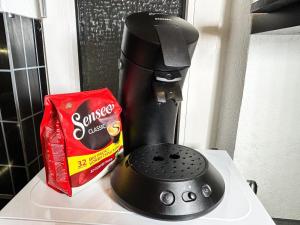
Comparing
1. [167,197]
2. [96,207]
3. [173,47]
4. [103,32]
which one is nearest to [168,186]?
[167,197]

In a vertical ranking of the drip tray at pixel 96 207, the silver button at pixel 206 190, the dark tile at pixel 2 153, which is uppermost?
the silver button at pixel 206 190

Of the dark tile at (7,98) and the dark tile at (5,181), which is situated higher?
the dark tile at (7,98)

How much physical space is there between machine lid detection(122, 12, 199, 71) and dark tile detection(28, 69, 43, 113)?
0.52 m

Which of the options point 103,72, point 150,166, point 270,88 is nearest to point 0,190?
point 103,72

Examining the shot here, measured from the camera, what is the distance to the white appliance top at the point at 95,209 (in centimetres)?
44

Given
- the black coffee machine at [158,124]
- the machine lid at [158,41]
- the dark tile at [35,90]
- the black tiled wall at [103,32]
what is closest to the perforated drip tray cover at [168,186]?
the black coffee machine at [158,124]

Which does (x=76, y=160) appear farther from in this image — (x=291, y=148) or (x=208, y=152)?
(x=291, y=148)

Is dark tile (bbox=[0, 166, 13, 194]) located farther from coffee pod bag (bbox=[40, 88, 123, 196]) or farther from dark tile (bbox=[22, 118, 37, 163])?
coffee pod bag (bbox=[40, 88, 123, 196])

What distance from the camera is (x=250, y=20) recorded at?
0.66m

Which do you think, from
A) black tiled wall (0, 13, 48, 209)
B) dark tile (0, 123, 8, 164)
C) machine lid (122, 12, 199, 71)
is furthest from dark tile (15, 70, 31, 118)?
machine lid (122, 12, 199, 71)

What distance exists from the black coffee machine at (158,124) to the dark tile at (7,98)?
0.46 metres

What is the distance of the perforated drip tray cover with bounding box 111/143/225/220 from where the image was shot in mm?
434

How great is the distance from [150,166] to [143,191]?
63 millimetres

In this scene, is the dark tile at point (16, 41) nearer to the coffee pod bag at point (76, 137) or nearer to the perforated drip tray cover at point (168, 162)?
the coffee pod bag at point (76, 137)
